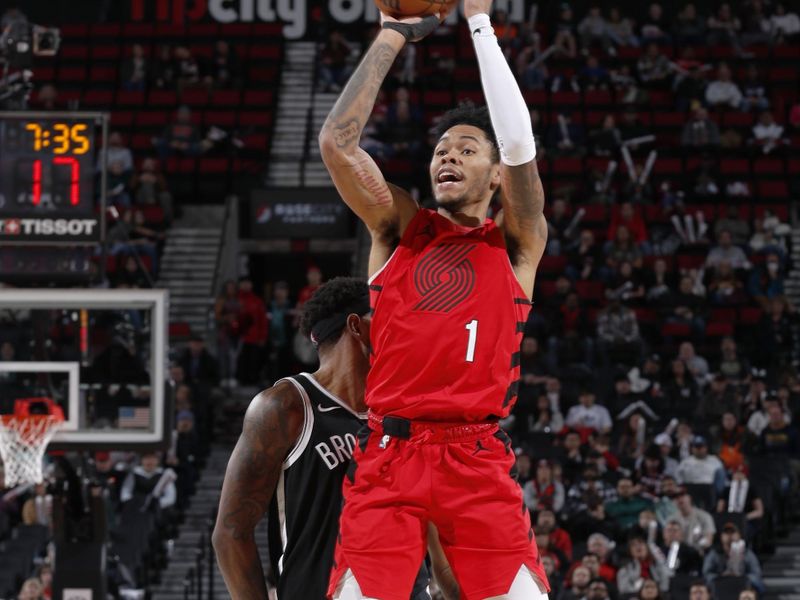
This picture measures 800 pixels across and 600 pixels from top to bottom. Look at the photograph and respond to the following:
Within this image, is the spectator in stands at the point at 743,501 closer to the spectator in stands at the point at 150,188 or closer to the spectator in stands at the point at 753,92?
the spectator in stands at the point at 753,92

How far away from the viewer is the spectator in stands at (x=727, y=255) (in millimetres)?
17516

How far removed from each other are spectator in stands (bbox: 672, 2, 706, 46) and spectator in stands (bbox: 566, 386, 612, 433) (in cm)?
847

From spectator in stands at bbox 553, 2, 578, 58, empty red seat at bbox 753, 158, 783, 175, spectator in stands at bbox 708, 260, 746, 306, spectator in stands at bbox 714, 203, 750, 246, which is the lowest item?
spectator in stands at bbox 708, 260, 746, 306

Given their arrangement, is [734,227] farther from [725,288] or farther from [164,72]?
[164,72]

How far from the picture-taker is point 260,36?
22.4m

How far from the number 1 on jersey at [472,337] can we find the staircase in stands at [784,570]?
9.49m

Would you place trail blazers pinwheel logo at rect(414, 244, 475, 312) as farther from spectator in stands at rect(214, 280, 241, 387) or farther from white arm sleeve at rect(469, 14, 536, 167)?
spectator in stands at rect(214, 280, 241, 387)

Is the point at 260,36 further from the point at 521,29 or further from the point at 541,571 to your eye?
the point at 541,571

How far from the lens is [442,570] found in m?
4.43

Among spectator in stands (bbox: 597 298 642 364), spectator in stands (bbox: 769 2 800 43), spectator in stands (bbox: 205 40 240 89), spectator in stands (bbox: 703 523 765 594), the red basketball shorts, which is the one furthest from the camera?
spectator in stands (bbox: 769 2 800 43)

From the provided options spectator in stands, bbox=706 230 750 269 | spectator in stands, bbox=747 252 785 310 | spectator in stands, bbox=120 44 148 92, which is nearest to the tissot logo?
spectator in stands, bbox=706 230 750 269

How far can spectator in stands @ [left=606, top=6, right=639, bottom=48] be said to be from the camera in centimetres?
2139

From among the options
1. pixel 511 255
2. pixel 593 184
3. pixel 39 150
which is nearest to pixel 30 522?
pixel 39 150

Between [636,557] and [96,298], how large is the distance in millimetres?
5123
